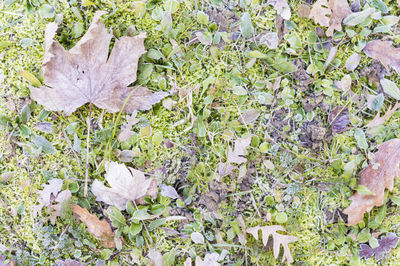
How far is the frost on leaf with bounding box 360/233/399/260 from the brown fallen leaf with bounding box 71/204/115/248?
159 cm

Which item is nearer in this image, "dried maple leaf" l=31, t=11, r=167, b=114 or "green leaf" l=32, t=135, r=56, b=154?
"dried maple leaf" l=31, t=11, r=167, b=114

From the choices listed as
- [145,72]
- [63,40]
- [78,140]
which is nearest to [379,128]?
[145,72]

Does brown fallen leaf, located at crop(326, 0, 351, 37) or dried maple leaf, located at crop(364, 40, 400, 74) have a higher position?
brown fallen leaf, located at crop(326, 0, 351, 37)

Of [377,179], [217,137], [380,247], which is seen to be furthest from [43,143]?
[380,247]

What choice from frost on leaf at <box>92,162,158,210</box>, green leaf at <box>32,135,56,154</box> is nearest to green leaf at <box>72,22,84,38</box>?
green leaf at <box>32,135,56,154</box>

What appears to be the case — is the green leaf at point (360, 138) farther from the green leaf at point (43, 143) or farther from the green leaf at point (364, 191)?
the green leaf at point (43, 143)

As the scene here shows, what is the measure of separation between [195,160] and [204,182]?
15 cm

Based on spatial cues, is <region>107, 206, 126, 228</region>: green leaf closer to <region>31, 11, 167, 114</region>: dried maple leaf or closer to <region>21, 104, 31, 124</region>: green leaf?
<region>31, 11, 167, 114</region>: dried maple leaf

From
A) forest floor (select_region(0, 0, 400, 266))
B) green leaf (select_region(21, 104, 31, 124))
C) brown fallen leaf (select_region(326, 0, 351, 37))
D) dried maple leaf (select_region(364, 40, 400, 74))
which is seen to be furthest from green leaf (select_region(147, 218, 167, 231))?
dried maple leaf (select_region(364, 40, 400, 74))

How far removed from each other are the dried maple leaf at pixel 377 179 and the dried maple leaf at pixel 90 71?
1.55m

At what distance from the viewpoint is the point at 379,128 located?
2.27 meters

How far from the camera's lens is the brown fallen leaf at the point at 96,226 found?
2.20 meters

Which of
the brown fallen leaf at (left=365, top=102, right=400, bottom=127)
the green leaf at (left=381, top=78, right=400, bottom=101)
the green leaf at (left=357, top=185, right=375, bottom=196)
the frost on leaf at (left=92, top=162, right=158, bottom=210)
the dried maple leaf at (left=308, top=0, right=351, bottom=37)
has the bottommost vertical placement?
the green leaf at (left=357, top=185, right=375, bottom=196)

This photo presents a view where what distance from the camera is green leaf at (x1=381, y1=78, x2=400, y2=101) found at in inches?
89.5
